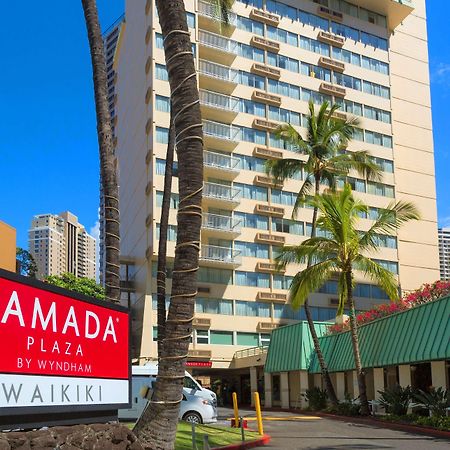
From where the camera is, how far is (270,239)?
61281mm

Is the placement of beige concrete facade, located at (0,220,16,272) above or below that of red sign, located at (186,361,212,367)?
above


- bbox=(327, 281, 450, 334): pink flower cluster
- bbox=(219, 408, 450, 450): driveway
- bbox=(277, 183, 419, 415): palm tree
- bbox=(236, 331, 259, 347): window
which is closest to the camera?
bbox=(219, 408, 450, 450): driveway

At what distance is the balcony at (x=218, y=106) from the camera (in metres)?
59.3

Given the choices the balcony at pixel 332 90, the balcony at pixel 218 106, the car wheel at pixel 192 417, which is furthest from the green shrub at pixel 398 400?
the balcony at pixel 332 90

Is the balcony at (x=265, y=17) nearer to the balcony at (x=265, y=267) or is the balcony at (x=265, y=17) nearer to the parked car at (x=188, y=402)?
the balcony at (x=265, y=267)

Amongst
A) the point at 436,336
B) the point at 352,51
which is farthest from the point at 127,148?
the point at 436,336

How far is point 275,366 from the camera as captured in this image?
4322 centimetres

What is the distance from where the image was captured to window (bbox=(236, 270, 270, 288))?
194 feet

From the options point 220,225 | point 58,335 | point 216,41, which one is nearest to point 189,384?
point 58,335

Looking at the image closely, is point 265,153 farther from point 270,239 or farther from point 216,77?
point 216,77

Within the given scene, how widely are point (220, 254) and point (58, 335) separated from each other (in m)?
50.3

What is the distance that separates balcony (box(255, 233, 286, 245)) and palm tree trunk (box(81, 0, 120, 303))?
46.8 m

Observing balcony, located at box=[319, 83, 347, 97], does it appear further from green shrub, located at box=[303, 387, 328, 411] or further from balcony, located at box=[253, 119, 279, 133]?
green shrub, located at box=[303, 387, 328, 411]

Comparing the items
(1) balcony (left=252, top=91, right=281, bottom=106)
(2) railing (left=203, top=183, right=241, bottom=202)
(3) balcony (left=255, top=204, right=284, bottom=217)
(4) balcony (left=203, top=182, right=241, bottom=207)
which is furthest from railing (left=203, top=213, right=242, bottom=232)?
(1) balcony (left=252, top=91, right=281, bottom=106)
